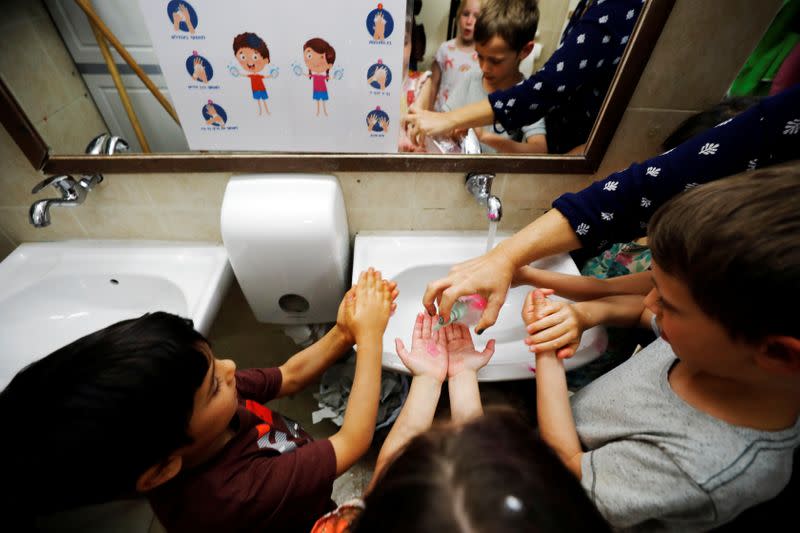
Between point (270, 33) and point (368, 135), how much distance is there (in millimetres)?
239

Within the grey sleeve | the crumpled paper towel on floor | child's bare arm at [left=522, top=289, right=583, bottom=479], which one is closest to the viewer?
the grey sleeve

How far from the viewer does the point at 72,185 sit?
2.46 feet

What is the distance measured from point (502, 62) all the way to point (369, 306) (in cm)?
55

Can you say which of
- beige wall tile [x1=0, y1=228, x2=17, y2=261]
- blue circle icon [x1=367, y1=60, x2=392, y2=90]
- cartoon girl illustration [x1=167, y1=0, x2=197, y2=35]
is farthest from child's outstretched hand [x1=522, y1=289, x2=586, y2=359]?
beige wall tile [x1=0, y1=228, x2=17, y2=261]

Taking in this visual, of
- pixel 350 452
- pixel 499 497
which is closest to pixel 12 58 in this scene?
pixel 350 452

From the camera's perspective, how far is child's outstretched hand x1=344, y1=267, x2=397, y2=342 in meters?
0.68

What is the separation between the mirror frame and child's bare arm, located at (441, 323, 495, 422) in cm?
36

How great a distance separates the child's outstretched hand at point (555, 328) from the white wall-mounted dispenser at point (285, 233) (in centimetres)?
43

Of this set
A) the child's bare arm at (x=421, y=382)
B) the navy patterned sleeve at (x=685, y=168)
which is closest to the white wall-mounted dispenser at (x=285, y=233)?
the child's bare arm at (x=421, y=382)

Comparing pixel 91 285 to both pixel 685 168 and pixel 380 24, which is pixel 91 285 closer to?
pixel 380 24

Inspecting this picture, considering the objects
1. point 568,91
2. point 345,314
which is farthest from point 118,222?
point 568,91

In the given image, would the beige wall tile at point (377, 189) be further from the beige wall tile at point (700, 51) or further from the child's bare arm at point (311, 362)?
the beige wall tile at point (700, 51)

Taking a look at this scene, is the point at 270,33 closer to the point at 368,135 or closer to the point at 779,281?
the point at 368,135

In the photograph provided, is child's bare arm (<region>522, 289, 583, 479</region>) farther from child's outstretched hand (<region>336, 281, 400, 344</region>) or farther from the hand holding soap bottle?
child's outstretched hand (<region>336, 281, 400, 344</region>)
